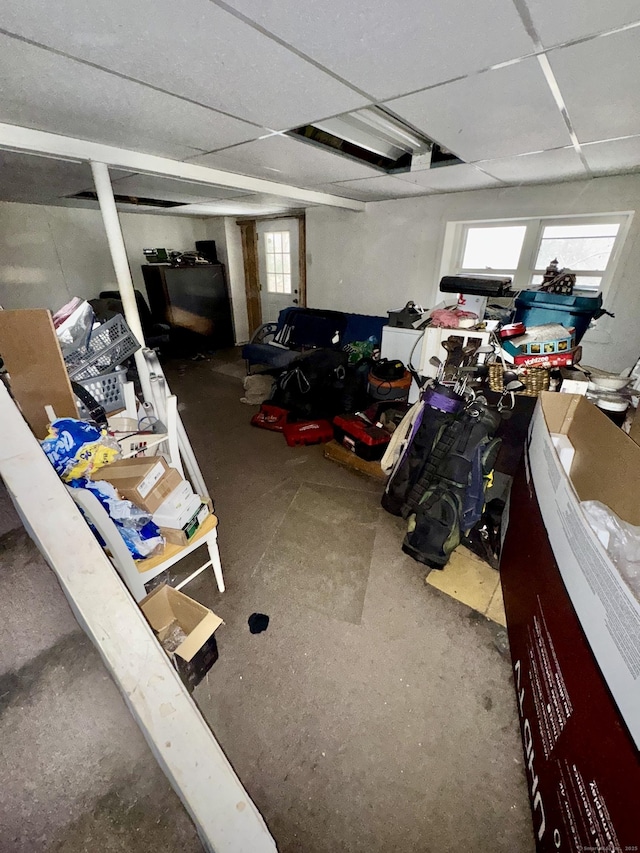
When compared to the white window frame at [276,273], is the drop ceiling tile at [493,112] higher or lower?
higher

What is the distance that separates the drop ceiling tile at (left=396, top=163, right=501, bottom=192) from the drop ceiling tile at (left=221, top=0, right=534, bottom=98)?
1526mm

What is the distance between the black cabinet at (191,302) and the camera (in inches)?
210

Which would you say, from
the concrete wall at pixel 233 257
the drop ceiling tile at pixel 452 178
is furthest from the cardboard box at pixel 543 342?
the concrete wall at pixel 233 257

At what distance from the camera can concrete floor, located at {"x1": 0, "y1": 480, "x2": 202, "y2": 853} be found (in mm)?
819

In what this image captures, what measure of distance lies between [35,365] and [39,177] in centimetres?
248

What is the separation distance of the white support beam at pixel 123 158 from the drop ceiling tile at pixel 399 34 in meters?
1.76

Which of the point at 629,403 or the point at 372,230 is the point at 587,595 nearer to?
the point at 629,403

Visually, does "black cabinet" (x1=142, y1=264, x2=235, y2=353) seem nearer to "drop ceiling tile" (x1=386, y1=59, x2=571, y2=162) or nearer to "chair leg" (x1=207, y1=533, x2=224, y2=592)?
"drop ceiling tile" (x1=386, y1=59, x2=571, y2=162)

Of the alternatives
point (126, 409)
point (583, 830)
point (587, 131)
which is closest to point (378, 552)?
point (583, 830)

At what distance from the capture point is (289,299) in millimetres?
5793

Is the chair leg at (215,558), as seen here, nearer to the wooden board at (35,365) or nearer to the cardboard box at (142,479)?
the cardboard box at (142,479)

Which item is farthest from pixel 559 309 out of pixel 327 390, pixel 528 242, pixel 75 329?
pixel 75 329

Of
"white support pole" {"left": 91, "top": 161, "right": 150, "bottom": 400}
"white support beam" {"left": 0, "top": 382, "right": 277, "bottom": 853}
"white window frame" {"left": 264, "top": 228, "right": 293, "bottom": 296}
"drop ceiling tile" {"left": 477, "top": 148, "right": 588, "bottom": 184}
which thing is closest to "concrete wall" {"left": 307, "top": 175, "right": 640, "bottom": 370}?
"drop ceiling tile" {"left": 477, "top": 148, "right": 588, "bottom": 184}

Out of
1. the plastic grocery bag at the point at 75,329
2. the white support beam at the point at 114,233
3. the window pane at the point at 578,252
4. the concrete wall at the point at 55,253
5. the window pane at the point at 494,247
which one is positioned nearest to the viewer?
the plastic grocery bag at the point at 75,329
